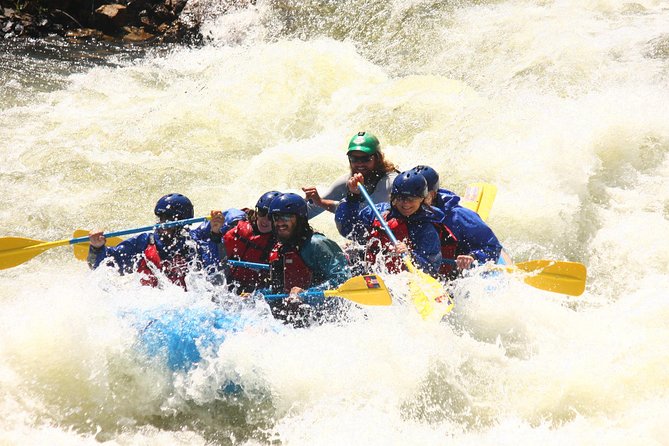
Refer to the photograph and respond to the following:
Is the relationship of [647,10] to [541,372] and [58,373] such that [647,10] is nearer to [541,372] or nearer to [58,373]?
[541,372]

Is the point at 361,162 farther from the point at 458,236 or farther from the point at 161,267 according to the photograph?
the point at 161,267

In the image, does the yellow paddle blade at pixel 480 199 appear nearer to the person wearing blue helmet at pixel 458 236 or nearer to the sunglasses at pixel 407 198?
the person wearing blue helmet at pixel 458 236

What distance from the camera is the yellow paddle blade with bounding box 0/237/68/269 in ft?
17.1

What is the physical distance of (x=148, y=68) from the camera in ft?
35.7

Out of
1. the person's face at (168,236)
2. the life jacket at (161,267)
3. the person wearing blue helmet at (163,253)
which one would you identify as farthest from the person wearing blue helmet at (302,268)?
the person's face at (168,236)

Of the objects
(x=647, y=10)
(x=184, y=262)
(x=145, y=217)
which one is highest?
(x=647, y=10)

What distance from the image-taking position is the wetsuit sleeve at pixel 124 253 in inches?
193

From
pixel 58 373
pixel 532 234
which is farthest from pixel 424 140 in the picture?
pixel 58 373

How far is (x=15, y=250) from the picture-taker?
17.2 feet

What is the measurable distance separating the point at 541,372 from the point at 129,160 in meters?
5.60

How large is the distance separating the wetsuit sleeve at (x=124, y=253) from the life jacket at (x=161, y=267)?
10cm

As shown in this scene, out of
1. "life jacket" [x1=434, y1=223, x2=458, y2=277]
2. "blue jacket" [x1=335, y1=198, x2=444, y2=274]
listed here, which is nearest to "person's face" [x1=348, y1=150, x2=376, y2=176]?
"blue jacket" [x1=335, y1=198, x2=444, y2=274]

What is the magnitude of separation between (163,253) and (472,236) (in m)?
2.16

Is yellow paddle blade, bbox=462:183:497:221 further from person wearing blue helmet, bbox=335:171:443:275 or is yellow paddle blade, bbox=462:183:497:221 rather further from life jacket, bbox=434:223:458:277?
person wearing blue helmet, bbox=335:171:443:275
